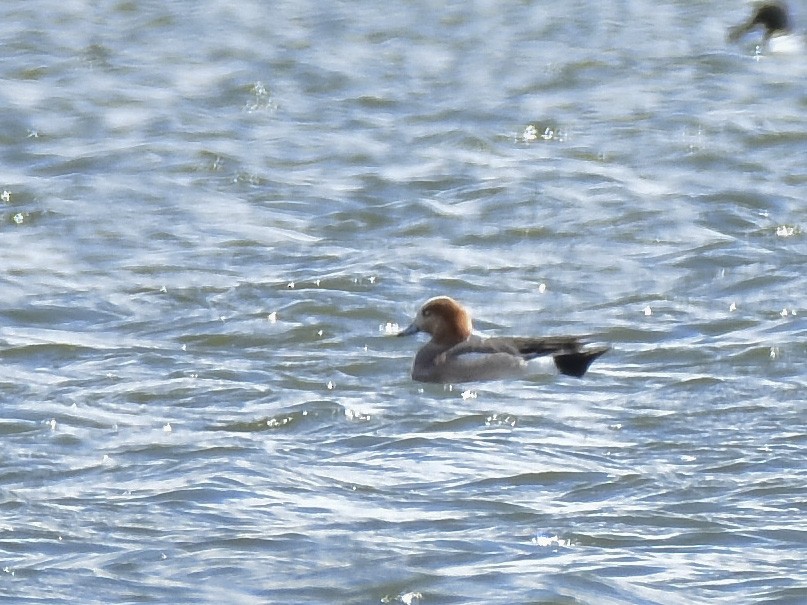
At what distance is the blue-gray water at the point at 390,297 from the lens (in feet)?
25.0

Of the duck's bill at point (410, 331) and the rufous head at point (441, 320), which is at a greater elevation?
the rufous head at point (441, 320)

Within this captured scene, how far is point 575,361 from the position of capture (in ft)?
33.0

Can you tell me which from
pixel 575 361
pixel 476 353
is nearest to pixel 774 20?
pixel 476 353

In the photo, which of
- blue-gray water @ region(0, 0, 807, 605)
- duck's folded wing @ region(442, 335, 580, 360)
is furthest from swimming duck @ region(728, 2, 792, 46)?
duck's folded wing @ region(442, 335, 580, 360)

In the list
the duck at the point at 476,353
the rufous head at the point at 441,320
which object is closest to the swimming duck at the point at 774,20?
the rufous head at the point at 441,320

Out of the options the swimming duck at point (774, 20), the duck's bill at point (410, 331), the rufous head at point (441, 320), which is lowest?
the duck's bill at point (410, 331)

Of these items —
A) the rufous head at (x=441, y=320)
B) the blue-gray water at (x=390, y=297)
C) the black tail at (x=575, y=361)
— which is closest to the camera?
the blue-gray water at (x=390, y=297)

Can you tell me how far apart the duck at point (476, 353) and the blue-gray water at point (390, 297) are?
9 centimetres

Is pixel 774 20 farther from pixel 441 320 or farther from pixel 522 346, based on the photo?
pixel 522 346

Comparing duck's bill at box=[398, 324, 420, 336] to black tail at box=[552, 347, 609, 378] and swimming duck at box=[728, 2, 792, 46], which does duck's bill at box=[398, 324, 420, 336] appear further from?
swimming duck at box=[728, 2, 792, 46]

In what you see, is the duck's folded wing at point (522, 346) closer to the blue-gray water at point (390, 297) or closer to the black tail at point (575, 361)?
the black tail at point (575, 361)

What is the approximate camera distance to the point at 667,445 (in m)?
8.88

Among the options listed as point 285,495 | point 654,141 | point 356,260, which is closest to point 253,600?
point 285,495

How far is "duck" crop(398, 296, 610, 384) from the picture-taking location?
10102 mm
